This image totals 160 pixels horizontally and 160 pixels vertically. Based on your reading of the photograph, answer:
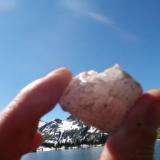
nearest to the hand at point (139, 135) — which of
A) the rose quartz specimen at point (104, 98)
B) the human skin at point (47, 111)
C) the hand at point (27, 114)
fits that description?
the human skin at point (47, 111)

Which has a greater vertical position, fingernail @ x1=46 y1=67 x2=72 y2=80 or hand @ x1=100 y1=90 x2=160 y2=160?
fingernail @ x1=46 y1=67 x2=72 y2=80

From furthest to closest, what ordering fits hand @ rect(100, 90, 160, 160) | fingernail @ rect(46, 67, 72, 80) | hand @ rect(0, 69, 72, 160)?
fingernail @ rect(46, 67, 72, 80), hand @ rect(0, 69, 72, 160), hand @ rect(100, 90, 160, 160)

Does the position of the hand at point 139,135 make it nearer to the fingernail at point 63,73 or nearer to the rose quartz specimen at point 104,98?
the rose quartz specimen at point 104,98

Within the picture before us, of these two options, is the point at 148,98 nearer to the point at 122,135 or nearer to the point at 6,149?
the point at 122,135

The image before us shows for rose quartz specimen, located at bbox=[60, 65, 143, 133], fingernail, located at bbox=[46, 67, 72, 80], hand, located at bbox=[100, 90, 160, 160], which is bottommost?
hand, located at bbox=[100, 90, 160, 160]

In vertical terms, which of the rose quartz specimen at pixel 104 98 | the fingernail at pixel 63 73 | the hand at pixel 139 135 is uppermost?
the fingernail at pixel 63 73

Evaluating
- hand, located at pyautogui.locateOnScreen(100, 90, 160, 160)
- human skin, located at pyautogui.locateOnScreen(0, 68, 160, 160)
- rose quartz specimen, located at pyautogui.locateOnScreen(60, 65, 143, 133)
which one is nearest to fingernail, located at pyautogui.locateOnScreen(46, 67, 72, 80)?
human skin, located at pyautogui.locateOnScreen(0, 68, 160, 160)

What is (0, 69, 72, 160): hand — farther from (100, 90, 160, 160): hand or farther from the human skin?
(100, 90, 160, 160): hand

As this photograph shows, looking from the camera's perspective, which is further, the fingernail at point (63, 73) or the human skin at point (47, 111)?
the fingernail at point (63, 73)
